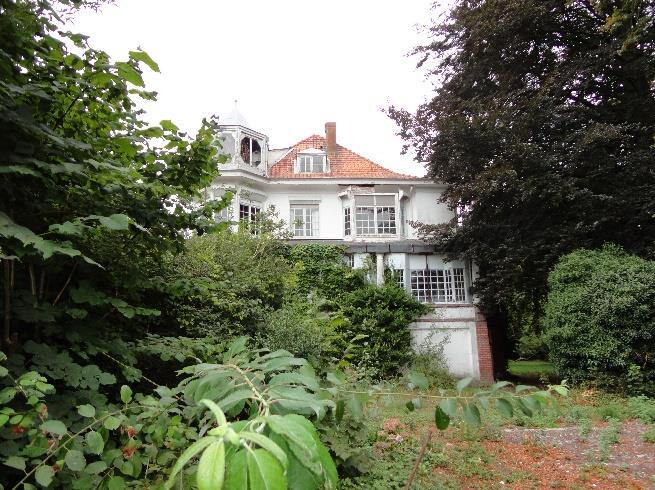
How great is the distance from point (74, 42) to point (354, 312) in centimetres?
1351

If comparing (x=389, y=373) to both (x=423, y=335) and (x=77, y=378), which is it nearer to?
(x=423, y=335)

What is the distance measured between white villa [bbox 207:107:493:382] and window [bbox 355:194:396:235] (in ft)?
0.15

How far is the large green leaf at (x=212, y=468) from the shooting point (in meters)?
0.56

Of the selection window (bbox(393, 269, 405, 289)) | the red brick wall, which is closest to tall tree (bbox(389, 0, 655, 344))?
the red brick wall

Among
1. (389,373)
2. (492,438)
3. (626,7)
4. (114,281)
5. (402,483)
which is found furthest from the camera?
(389,373)

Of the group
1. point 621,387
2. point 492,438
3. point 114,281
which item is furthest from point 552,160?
point 114,281

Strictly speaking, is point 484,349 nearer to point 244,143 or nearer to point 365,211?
point 365,211

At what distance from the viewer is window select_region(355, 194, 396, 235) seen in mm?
19453

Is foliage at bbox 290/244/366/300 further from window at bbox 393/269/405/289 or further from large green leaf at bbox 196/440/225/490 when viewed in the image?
large green leaf at bbox 196/440/225/490

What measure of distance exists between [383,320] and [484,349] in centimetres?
448

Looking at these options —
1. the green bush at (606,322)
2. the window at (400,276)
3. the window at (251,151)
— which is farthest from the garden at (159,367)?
the window at (251,151)

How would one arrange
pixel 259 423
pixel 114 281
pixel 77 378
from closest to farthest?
pixel 259 423, pixel 77 378, pixel 114 281

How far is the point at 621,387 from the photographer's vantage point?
1077 centimetres

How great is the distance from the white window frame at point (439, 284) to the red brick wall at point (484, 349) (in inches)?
43.1
